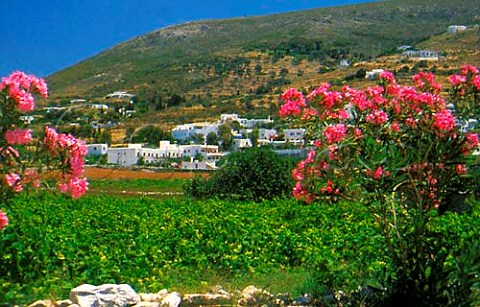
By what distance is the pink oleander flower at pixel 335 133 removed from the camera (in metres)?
7.77

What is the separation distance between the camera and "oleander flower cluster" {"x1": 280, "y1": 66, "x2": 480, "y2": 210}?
7445 mm

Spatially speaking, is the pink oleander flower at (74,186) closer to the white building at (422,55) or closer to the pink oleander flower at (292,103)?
the pink oleander flower at (292,103)

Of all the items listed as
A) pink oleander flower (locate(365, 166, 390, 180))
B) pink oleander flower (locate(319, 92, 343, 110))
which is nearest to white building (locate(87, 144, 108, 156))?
pink oleander flower (locate(319, 92, 343, 110))

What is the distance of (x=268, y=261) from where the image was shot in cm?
1127

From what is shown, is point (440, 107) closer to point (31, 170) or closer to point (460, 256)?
point (460, 256)

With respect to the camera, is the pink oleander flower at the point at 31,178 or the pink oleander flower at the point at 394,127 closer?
the pink oleander flower at the point at 31,178

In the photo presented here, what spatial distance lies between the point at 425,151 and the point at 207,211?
11360mm

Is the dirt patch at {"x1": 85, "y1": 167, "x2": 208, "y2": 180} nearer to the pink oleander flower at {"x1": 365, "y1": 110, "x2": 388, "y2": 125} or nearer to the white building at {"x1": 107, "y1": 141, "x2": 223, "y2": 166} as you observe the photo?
the white building at {"x1": 107, "y1": 141, "x2": 223, "y2": 166}

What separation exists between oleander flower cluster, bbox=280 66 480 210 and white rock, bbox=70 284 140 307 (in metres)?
2.13

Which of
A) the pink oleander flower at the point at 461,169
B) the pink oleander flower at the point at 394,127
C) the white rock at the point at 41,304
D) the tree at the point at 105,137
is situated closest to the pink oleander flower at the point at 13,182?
the white rock at the point at 41,304

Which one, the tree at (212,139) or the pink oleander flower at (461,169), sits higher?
the tree at (212,139)

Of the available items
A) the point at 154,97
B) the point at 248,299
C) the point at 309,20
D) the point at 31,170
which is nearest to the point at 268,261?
the point at 248,299

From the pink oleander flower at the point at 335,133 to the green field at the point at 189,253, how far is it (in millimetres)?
1576

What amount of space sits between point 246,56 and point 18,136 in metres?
112
